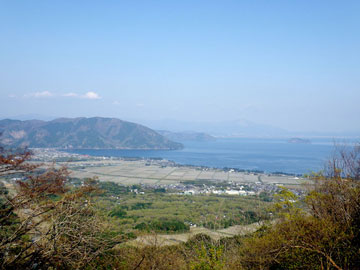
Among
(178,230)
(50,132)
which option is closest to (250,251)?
(178,230)

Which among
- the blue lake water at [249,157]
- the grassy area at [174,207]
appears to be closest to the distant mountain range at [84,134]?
the blue lake water at [249,157]

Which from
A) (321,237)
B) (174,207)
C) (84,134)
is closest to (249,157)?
(174,207)

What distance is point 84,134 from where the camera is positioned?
5869cm

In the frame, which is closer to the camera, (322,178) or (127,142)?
(322,178)

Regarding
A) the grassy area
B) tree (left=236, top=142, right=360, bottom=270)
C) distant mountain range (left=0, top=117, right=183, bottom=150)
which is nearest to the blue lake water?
distant mountain range (left=0, top=117, right=183, bottom=150)

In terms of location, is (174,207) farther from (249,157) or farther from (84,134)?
(84,134)

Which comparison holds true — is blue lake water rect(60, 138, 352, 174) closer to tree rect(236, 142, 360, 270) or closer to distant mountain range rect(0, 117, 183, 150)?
distant mountain range rect(0, 117, 183, 150)

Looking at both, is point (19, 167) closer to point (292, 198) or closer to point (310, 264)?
point (310, 264)

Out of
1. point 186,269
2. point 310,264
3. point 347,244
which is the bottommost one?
point 186,269

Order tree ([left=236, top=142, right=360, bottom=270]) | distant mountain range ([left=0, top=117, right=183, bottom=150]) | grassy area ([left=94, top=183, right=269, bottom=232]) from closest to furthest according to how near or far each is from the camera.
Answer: tree ([left=236, top=142, right=360, bottom=270]) → grassy area ([left=94, top=183, right=269, bottom=232]) → distant mountain range ([left=0, top=117, right=183, bottom=150])

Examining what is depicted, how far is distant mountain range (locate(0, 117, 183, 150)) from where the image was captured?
48241 millimetres

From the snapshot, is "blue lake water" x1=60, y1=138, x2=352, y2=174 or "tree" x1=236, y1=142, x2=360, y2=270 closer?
"tree" x1=236, y1=142, x2=360, y2=270

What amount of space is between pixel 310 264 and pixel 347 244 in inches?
23.7

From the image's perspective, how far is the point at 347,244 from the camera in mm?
3785
